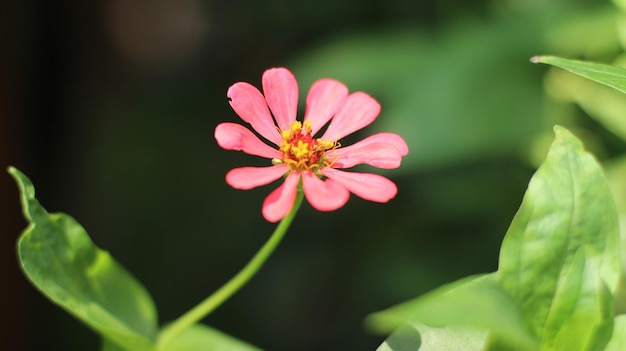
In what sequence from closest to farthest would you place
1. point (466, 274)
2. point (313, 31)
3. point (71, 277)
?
point (71, 277)
point (466, 274)
point (313, 31)

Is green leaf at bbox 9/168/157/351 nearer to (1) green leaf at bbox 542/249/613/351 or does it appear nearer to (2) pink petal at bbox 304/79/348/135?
(2) pink petal at bbox 304/79/348/135

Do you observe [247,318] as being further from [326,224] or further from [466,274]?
[466,274]

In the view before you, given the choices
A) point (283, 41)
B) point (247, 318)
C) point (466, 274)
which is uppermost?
point (283, 41)

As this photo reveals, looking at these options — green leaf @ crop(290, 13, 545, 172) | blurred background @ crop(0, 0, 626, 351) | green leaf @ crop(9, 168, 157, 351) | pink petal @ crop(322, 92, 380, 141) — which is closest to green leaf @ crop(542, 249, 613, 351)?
pink petal @ crop(322, 92, 380, 141)

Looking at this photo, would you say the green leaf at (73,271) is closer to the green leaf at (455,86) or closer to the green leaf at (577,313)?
the green leaf at (577,313)

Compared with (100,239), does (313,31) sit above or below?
above

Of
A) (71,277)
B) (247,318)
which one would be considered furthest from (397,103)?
(71,277)

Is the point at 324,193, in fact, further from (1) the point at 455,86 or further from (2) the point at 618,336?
(1) the point at 455,86
